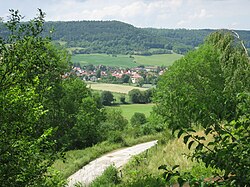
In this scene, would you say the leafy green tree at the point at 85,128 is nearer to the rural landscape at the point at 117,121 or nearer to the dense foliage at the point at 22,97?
the rural landscape at the point at 117,121

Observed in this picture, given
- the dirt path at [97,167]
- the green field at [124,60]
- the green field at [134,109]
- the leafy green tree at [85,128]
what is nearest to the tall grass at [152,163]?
the dirt path at [97,167]

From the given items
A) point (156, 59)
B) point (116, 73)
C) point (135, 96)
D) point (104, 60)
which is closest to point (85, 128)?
point (135, 96)

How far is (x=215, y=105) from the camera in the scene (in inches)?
141

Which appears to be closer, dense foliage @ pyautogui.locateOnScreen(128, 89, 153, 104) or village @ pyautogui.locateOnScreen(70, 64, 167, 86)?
dense foliage @ pyautogui.locateOnScreen(128, 89, 153, 104)

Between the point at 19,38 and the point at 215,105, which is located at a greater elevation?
the point at 19,38

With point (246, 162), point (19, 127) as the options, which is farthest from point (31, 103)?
point (246, 162)

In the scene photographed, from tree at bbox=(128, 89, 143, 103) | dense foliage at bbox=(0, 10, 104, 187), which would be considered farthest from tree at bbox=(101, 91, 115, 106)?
dense foliage at bbox=(0, 10, 104, 187)

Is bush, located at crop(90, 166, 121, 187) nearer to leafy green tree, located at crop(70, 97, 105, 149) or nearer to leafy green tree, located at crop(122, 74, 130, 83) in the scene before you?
leafy green tree, located at crop(70, 97, 105, 149)

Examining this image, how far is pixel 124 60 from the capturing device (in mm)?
159625

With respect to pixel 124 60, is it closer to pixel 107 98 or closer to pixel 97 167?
pixel 107 98

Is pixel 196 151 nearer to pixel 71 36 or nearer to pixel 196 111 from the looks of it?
pixel 196 111

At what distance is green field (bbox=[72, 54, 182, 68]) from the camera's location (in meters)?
149

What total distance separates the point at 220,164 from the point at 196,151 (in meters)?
0.30

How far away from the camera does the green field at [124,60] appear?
148750mm
